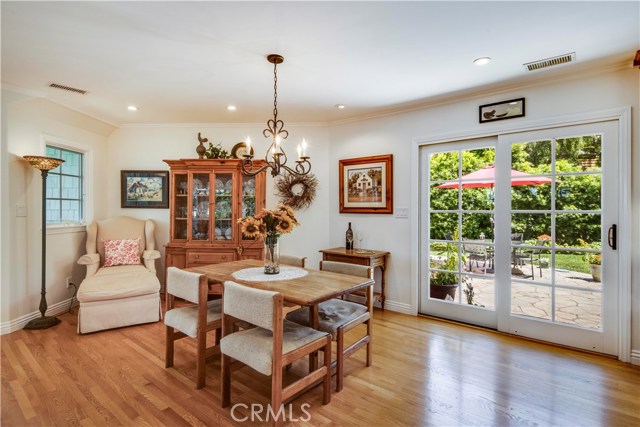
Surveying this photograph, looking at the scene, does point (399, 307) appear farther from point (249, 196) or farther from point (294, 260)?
point (249, 196)

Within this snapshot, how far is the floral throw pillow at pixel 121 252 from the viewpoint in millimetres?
3873

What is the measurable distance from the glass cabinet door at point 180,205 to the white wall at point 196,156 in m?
0.41

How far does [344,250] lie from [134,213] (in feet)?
9.90

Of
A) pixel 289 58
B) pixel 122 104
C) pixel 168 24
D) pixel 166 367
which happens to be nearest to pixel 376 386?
pixel 166 367

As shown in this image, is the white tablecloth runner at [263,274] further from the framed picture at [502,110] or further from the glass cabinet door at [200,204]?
the framed picture at [502,110]

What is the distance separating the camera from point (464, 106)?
3.36m

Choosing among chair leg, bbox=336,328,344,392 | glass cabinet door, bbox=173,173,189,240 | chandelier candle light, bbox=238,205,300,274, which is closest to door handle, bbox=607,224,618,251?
chair leg, bbox=336,328,344,392

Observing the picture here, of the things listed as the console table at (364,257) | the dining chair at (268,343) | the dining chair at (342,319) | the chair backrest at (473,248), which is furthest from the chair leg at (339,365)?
the chair backrest at (473,248)

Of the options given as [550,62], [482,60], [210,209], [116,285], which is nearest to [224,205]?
[210,209]

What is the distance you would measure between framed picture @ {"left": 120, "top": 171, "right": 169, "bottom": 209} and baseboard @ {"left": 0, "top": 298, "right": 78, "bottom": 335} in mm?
1424

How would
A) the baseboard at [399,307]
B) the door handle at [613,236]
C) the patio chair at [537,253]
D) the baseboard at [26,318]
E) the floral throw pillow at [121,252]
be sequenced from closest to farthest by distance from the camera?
the door handle at [613,236] → the patio chair at [537,253] → the baseboard at [26,318] → the baseboard at [399,307] → the floral throw pillow at [121,252]

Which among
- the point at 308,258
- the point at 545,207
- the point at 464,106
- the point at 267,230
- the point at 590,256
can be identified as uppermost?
the point at 464,106

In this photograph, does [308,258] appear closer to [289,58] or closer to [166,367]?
[166,367]

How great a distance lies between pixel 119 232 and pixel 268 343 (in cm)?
326
